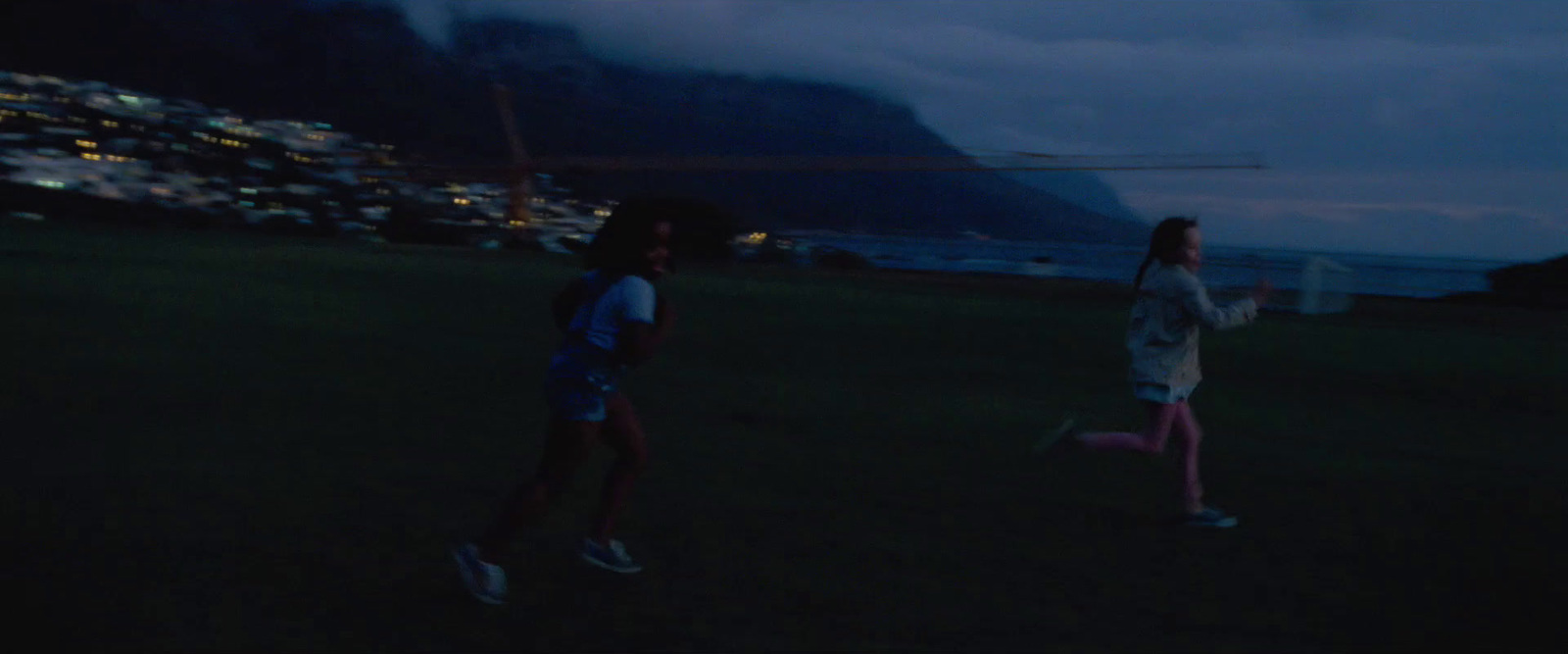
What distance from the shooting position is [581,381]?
14.8 feet

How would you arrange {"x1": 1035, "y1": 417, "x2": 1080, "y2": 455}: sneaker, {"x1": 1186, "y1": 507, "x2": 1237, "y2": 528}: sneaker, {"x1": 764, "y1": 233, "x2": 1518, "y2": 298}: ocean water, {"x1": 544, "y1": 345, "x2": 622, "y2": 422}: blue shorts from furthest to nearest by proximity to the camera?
{"x1": 764, "y1": 233, "x2": 1518, "y2": 298}: ocean water < {"x1": 1035, "y1": 417, "x2": 1080, "y2": 455}: sneaker < {"x1": 1186, "y1": 507, "x2": 1237, "y2": 528}: sneaker < {"x1": 544, "y1": 345, "x2": 622, "y2": 422}: blue shorts

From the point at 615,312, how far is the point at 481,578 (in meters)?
1.00

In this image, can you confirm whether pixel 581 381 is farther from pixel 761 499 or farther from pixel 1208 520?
pixel 1208 520

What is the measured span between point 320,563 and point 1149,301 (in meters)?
3.59

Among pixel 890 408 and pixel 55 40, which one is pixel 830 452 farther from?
pixel 55 40

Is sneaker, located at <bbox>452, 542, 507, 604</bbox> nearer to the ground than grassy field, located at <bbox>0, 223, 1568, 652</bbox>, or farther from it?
farther from it

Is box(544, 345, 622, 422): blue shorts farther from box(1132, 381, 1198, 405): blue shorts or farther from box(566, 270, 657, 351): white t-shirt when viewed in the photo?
box(1132, 381, 1198, 405): blue shorts

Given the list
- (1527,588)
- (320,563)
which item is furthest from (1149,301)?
(320,563)

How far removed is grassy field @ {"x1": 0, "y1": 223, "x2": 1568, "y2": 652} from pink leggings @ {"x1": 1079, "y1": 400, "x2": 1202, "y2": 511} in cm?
22

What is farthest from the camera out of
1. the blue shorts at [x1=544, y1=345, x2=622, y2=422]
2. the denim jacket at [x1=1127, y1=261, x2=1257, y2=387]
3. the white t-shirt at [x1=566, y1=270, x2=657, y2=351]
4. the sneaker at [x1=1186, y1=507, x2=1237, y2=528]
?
the sneaker at [x1=1186, y1=507, x2=1237, y2=528]

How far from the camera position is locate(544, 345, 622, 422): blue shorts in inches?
177

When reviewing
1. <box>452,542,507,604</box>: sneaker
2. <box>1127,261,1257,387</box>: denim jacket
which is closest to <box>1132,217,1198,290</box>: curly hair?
<box>1127,261,1257,387</box>: denim jacket

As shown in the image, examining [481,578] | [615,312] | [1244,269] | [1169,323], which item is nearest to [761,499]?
[1169,323]

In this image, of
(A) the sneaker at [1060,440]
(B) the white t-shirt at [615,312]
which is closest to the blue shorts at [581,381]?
(B) the white t-shirt at [615,312]
